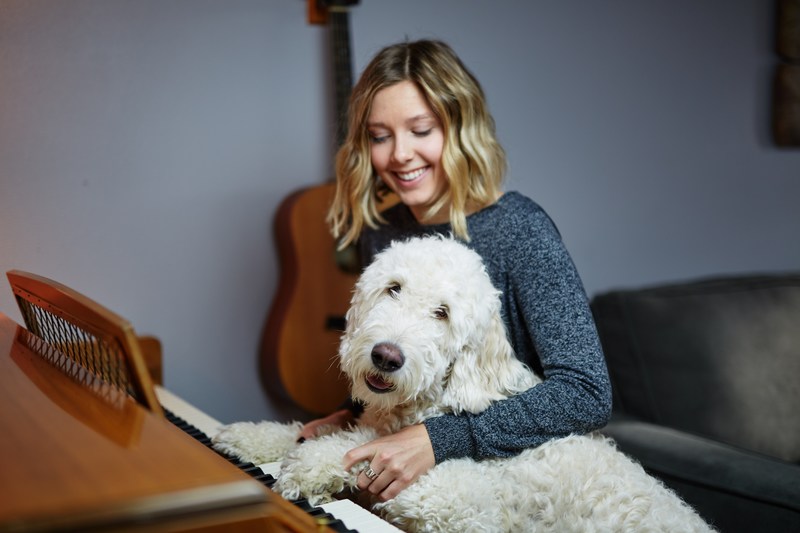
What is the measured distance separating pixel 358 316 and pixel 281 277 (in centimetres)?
110

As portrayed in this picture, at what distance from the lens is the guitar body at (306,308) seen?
2.29m

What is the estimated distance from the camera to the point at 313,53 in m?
2.40

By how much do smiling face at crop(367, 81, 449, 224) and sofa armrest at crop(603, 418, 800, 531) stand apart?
33.6 inches

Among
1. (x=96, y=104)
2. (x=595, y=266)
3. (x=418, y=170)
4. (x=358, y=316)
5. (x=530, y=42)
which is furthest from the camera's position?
(x=595, y=266)

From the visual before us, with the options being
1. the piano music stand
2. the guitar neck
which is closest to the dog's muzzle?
the piano music stand

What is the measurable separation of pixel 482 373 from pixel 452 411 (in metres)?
0.08

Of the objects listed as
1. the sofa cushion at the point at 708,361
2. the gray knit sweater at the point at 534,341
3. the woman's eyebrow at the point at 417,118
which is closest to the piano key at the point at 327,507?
the gray knit sweater at the point at 534,341

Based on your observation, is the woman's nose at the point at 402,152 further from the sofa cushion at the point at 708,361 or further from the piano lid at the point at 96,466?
the sofa cushion at the point at 708,361

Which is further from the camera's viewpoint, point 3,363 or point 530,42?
point 530,42

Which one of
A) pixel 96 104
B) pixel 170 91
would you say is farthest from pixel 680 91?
pixel 96 104

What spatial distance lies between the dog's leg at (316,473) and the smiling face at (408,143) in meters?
0.58

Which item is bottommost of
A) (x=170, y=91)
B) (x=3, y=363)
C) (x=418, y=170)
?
(x=3, y=363)

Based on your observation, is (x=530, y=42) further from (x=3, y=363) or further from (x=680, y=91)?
(x=3, y=363)

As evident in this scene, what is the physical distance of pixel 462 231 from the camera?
4.99ft
